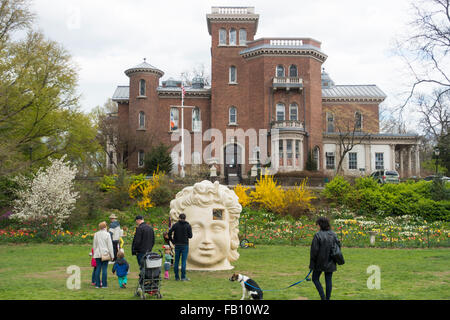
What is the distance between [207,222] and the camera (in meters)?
10.9

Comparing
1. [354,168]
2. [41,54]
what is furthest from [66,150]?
[354,168]

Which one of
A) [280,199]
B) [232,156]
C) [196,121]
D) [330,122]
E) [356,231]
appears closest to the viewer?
[356,231]

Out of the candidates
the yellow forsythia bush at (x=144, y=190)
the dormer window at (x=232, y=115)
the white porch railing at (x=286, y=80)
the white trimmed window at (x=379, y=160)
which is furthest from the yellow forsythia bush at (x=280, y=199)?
the white trimmed window at (x=379, y=160)

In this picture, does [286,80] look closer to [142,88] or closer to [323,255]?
[142,88]

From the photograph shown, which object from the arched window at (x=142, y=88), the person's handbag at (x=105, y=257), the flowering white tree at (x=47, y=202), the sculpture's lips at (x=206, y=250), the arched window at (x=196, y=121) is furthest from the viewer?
the arched window at (x=196, y=121)

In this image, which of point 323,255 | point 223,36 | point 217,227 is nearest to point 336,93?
point 223,36

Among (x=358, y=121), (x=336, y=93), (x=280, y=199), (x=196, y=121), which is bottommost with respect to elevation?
(x=280, y=199)

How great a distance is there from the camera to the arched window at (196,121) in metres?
47.4

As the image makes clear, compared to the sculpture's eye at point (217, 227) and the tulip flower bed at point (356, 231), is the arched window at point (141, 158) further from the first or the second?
the sculpture's eye at point (217, 227)

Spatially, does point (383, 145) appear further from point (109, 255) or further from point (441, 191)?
point (109, 255)

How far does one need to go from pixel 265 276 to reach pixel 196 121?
37.9 metres

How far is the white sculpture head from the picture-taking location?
1092cm

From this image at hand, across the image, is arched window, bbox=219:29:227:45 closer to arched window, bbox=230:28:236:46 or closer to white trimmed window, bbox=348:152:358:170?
arched window, bbox=230:28:236:46

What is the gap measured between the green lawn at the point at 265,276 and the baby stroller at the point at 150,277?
258 mm
